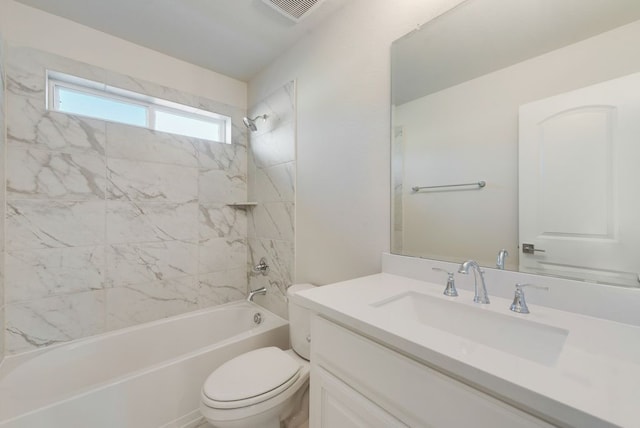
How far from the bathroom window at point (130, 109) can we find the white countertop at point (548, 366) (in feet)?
6.47

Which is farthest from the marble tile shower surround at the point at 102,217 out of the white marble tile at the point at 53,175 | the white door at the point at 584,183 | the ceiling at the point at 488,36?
the white door at the point at 584,183

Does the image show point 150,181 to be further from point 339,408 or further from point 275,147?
point 339,408

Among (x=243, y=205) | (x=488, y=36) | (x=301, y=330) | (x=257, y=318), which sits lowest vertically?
(x=257, y=318)

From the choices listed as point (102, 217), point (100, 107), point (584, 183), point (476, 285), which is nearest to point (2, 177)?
point (102, 217)

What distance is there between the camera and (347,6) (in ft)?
4.67

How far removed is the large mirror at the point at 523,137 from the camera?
0.73 m

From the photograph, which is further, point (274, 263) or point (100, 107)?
point (274, 263)

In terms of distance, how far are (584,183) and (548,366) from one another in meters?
0.57

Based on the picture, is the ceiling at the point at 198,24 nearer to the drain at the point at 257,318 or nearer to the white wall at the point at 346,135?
the white wall at the point at 346,135

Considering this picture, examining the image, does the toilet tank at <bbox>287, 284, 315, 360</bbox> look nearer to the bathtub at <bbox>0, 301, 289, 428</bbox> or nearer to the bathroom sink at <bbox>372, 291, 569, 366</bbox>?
the bathtub at <bbox>0, 301, 289, 428</bbox>

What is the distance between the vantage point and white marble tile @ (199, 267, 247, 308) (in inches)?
82.9

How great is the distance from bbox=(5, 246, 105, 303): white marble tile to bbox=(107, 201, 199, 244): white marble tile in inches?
6.5

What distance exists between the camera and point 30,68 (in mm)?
1476

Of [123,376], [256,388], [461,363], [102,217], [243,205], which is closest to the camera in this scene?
[461,363]
